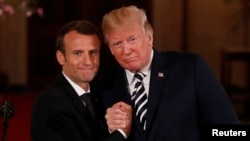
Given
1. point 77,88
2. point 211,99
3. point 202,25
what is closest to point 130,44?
point 77,88

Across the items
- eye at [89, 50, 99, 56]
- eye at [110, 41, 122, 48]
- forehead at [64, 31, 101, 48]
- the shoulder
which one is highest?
forehead at [64, 31, 101, 48]

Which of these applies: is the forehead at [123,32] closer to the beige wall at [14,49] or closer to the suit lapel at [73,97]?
the suit lapel at [73,97]

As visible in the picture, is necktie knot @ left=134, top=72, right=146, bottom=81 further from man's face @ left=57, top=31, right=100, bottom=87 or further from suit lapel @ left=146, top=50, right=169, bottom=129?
man's face @ left=57, top=31, right=100, bottom=87

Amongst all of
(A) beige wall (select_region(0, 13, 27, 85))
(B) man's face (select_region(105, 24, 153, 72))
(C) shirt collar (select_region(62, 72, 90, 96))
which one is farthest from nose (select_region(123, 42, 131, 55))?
(A) beige wall (select_region(0, 13, 27, 85))

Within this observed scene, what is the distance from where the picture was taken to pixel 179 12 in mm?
7957

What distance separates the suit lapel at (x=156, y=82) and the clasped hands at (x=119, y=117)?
0.39 ft

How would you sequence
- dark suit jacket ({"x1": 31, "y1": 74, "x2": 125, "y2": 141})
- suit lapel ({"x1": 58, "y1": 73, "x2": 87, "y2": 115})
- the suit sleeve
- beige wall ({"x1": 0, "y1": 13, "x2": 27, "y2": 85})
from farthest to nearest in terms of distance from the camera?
beige wall ({"x1": 0, "y1": 13, "x2": 27, "y2": 85}) < the suit sleeve < suit lapel ({"x1": 58, "y1": 73, "x2": 87, "y2": 115}) < dark suit jacket ({"x1": 31, "y1": 74, "x2": 125, "y2": 141})

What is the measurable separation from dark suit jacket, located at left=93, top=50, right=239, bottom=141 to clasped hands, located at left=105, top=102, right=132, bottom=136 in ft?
0.39

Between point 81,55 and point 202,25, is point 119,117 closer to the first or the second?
point 81,55

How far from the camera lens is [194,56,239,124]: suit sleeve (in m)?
2.19

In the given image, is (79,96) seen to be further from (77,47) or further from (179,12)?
(179,12)

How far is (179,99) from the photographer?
2184 mm

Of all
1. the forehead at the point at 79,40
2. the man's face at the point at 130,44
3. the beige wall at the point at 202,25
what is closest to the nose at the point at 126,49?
the man's face at the point at 130,44

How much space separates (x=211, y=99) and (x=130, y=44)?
37 centimetres
